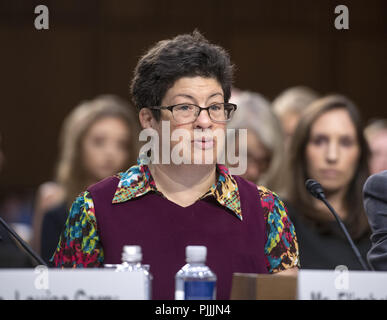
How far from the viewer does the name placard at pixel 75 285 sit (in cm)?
141

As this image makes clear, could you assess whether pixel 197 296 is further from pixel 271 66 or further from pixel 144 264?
pixel 271 66

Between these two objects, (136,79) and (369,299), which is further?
(136,79)

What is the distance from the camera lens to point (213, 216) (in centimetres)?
202

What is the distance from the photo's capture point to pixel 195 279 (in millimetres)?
1678

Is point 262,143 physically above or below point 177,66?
below

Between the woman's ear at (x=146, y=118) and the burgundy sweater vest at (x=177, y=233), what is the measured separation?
192 millimetres

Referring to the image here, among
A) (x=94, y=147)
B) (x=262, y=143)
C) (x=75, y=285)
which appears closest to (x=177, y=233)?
(x=75, y=285)

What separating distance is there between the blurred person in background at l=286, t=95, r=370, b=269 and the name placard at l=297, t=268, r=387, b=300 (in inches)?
61.3

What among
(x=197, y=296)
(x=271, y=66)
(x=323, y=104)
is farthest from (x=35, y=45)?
(x=197, y=296)

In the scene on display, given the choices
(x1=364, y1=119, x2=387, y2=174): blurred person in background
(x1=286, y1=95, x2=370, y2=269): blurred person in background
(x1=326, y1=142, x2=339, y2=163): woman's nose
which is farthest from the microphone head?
(x1=364, y1=119, x2=387, y2=174): blurred person in background

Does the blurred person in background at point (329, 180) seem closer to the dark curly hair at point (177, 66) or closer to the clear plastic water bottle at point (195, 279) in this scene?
the dark curly hair at point (177, 66)

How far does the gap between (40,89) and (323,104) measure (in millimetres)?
4014

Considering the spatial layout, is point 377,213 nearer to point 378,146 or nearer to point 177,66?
point 177,66

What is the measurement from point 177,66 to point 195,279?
0.61 metres
